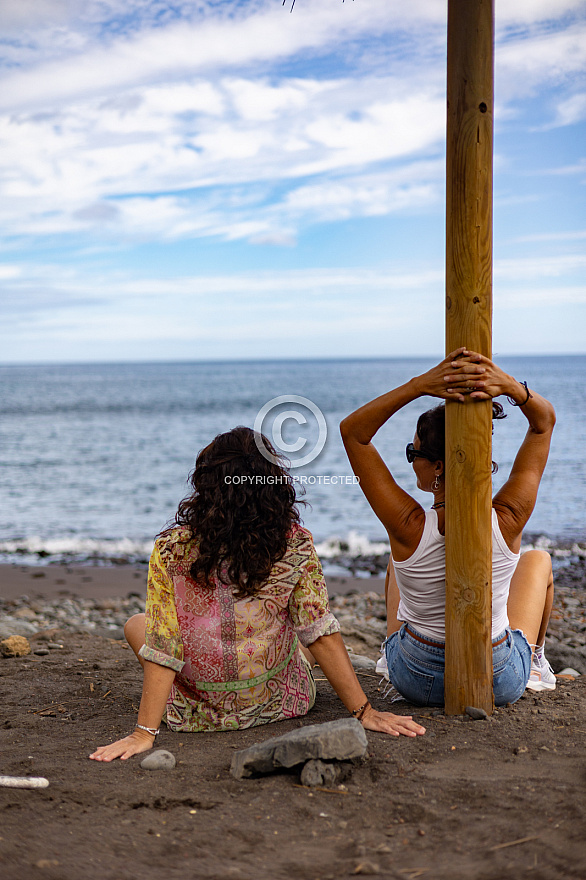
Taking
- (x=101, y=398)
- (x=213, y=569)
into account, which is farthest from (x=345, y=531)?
(x=101, y=398)

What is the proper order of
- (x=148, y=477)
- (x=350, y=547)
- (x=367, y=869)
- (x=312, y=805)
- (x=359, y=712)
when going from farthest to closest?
1. (x=148, y=477)
2. (x=350, y=547)
3. (x=359, y=712)
4. (x=312, y=805)
5. (x=367, y=869)

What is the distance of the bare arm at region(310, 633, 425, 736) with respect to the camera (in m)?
3.01

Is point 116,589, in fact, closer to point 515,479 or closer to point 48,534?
point 48,534

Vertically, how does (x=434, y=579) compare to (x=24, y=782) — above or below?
above

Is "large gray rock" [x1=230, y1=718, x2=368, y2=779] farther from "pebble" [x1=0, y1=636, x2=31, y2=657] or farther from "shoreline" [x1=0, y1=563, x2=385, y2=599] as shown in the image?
"shoreline" [x1=0, y1=563, x2=385, y2=599]

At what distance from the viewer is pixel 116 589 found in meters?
8.77

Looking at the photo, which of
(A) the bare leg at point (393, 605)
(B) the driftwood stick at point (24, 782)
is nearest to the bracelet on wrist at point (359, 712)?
(A) the bare leg at point (393, 605)

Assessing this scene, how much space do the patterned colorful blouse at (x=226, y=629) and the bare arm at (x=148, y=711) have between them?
0.05 metres

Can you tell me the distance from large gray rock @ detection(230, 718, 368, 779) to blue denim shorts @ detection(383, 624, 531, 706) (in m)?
0.67

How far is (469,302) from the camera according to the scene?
303 cm

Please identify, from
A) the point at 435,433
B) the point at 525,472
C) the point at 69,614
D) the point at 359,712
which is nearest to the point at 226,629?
the point at 359,712

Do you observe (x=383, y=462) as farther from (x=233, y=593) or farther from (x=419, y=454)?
(x=233, y=593)

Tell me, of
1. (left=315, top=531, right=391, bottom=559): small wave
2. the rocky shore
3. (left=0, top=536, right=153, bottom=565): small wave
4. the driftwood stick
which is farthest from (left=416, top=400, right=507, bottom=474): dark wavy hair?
(left=0, top=536, right=153, bottom=565): small wave

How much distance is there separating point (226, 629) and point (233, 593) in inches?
6.6
